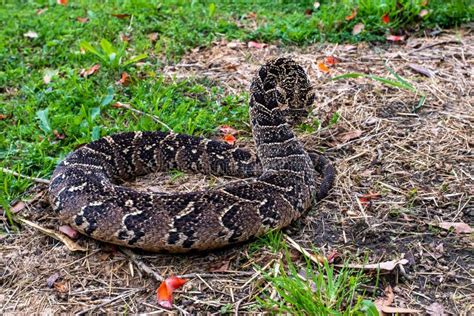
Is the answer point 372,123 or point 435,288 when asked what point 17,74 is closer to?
point 372,123

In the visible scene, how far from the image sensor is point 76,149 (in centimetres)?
589

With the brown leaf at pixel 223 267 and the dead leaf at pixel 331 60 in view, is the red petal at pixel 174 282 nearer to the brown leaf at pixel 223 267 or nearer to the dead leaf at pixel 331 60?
the brown leaf at pixel 223 267

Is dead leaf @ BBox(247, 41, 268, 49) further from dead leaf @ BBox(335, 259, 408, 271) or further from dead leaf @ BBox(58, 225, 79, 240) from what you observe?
dead leaf @ BBox(335, 259, 408, 271)

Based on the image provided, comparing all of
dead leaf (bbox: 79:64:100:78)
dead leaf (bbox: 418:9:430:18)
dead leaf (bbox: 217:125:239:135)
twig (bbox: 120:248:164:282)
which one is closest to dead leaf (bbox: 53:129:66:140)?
dead leaf (bbox: 79:64:100:78)

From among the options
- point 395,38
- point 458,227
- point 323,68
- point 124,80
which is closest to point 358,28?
point 395,38

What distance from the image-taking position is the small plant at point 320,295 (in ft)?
12.3

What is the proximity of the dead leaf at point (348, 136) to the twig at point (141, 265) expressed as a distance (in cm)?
265

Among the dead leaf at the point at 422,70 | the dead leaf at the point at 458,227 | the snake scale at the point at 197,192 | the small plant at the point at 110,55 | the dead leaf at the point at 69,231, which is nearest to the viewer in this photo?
the snake scale at the point at 197,192

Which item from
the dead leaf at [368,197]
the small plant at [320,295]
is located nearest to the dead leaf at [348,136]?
the dead leaf at [368,197]

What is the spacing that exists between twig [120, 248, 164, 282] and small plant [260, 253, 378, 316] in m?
0.85

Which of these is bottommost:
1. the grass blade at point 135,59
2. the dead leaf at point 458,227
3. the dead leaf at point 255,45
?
the dead leaf at point 458,227

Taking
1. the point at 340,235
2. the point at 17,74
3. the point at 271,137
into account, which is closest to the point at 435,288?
the point at 340,235

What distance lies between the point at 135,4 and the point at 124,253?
525cm

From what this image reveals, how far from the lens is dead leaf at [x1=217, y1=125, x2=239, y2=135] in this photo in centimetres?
645
